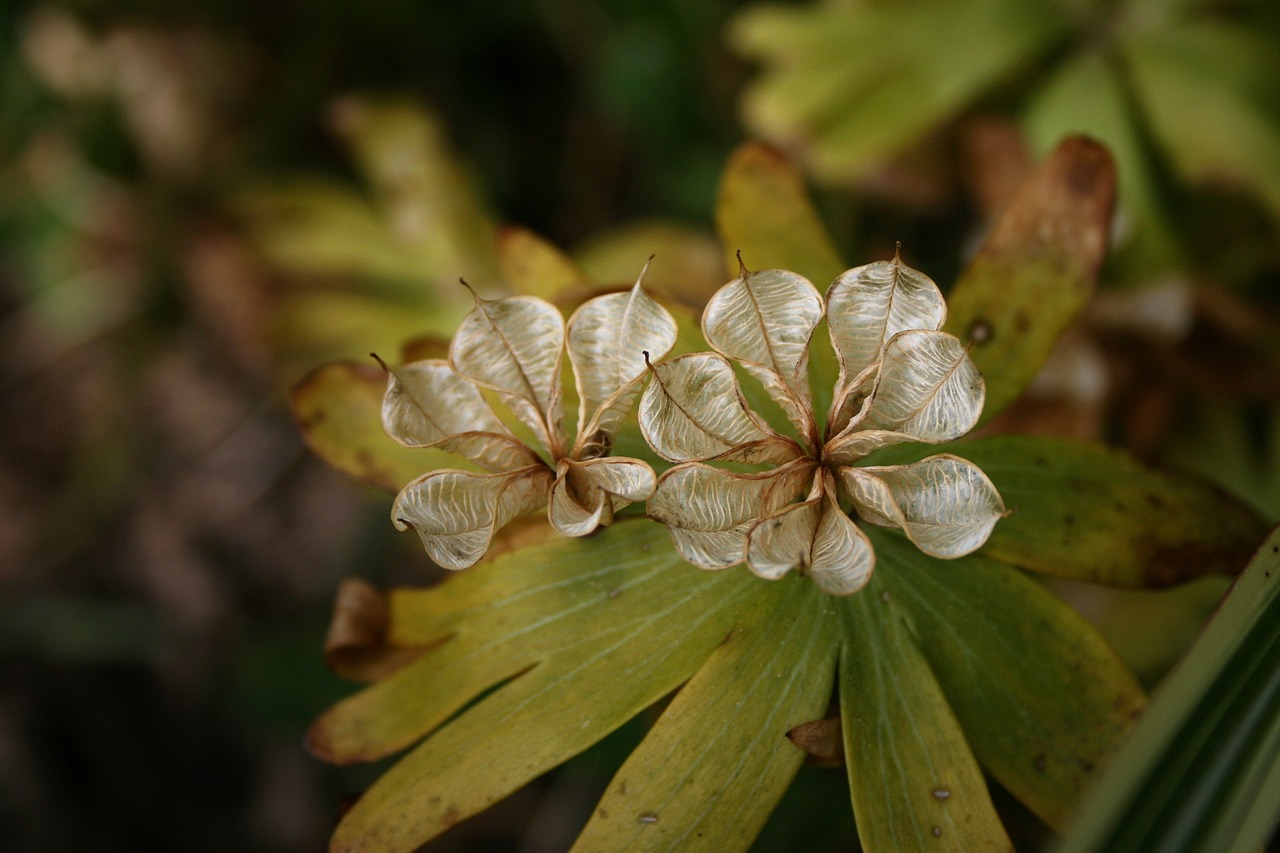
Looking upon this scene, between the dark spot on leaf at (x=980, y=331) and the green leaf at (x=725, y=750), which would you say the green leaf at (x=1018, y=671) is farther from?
the dark spot on leaf at (x=980, y=331)

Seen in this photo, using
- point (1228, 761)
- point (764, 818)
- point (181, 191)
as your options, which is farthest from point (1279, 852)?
point (181, 191)

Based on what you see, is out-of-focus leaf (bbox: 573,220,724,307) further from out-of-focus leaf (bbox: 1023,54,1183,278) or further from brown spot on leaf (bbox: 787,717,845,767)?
brown spot on leaf (bbox: 787,717,845,767)

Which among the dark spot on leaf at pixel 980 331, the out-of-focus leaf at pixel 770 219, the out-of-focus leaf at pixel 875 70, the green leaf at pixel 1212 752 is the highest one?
the out-of-focus leaf at pixel 875 70

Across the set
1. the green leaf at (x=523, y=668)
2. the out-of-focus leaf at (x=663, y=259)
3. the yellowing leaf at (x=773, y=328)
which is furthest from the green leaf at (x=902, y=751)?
the out-of-focus leaf at (x=663, y=259)

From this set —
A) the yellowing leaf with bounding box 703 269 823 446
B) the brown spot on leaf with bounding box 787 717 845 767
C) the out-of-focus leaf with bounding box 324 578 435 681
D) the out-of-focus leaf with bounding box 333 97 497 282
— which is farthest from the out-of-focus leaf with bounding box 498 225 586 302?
the out-of-focus leaf with bounding box 333 97 497 282

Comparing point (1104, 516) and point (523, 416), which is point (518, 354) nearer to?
point (523, 416)

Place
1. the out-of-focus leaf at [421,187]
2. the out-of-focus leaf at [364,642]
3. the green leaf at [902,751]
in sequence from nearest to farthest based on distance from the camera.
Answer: the green leaf at [902,751], the out-of-focus leaf at [364,642], the out-of-focus leaf at [421,187]
